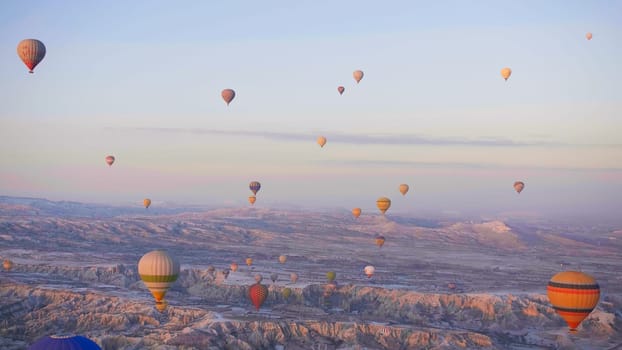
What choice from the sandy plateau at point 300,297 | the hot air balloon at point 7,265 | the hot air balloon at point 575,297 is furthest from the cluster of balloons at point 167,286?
the hot air balloon at point 7,265

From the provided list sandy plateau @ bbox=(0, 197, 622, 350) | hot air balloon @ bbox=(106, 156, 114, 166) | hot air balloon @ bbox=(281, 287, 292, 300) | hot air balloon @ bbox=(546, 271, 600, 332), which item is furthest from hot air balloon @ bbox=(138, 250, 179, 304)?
hot air balloon @ bbox=(106, 156, 114, 166)

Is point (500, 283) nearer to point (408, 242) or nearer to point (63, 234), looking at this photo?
point (408, 242)

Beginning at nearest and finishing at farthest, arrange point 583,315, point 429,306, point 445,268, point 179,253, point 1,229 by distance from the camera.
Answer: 1. point 583,315
2. point 429,306
3. point 445,268
4. point 179,253
5. point 1,229

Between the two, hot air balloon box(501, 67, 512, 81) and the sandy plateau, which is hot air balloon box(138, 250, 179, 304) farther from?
hot air balloon box(501, 67, 512, 81)

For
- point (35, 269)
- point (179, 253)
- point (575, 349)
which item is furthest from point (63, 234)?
point (575, 349)

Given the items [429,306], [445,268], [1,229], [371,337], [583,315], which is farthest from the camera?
[1,229]

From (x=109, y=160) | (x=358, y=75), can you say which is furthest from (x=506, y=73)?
(x=109, y=160)

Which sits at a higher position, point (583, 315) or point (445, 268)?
point (445, 268)
